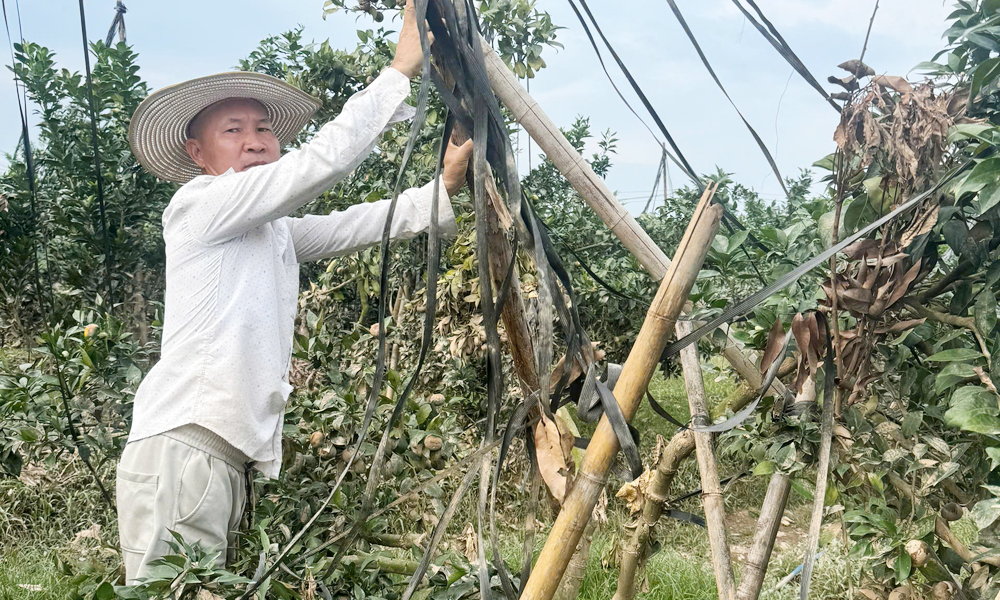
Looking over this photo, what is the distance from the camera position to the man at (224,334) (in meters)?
1.64

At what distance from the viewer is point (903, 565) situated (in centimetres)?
133

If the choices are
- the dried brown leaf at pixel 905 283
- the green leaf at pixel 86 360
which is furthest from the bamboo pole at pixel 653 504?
the green leaf at pixel 86 360

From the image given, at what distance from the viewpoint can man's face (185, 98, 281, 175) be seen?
194cm

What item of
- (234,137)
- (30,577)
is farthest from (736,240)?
(30,577)

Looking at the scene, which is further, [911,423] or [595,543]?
[595,543]

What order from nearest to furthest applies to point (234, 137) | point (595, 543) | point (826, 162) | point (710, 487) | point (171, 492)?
point (710, 487), point (826, 162), point (171, 492), point (234, 137), point (595, 543)

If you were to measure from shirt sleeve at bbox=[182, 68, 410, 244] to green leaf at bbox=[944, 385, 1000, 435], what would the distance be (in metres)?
1.08

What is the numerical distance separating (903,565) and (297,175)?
129 cm

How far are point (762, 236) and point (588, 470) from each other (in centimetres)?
75

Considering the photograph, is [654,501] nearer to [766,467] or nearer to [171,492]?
[766,467]

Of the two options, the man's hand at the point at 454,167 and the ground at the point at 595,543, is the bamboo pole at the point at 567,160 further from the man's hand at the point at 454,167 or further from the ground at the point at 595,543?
the ground at the point at 595,543

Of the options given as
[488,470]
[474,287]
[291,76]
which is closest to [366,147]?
[488,470]

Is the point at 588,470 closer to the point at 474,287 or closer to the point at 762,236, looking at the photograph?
the point at 762,236

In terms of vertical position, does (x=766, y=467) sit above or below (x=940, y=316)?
below
